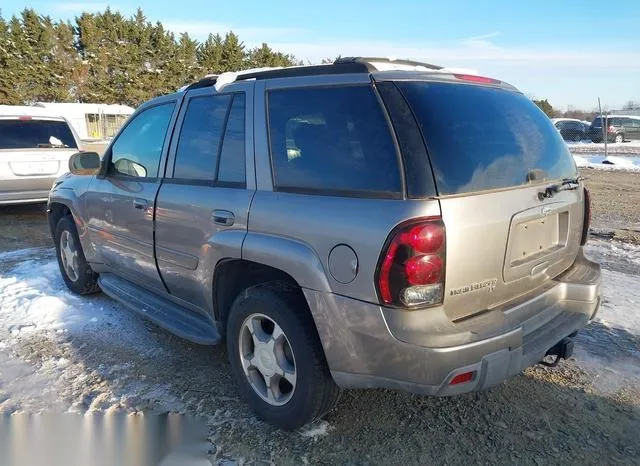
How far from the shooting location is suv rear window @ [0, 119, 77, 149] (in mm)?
8469

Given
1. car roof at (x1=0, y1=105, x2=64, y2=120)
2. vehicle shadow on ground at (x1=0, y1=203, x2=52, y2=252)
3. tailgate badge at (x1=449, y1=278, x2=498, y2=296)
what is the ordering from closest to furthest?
tailgate badge at (x1=449, y1=278, x2=498, y2=296), vehicle shadow on ground at (x1=0, y1=203, x2=52, y2=252), car roof at (x1=0, y1=105, x2=64, y2=120)

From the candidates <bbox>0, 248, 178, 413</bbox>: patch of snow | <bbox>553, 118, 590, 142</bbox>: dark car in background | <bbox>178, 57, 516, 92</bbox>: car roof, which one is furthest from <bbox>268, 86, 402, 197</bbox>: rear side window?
<bbox>553, 118, 590, 142</bbox>: dark car in background

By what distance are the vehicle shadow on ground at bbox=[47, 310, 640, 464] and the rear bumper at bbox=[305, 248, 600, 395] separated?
0.48 meters

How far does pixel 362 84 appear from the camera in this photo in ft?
8.43

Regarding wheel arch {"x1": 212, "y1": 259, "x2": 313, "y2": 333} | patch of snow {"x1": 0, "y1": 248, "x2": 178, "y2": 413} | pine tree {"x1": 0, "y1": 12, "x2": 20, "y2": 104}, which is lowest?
patch of snow {"x1": 0, "y1": 248, "x2": 178, "y2": 413}

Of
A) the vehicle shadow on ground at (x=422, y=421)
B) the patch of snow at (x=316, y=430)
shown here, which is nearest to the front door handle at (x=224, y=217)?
the vehicle shadow on ground at (x=422, y=421)

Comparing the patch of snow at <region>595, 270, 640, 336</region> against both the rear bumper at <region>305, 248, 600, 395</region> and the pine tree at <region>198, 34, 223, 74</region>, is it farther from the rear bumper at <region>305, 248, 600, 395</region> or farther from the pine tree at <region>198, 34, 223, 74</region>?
the pine tree at <region>198, 34, 223, 74</region>

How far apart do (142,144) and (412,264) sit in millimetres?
2701

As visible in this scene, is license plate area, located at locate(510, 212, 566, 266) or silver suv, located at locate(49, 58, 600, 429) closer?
silver suv, located at locate(49, 58, 600, 429)

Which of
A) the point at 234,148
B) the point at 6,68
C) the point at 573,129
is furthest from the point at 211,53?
the point at 234,148

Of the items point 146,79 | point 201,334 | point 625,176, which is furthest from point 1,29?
point 201,334

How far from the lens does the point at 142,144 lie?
4.09 metres

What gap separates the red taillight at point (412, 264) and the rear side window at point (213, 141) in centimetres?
114

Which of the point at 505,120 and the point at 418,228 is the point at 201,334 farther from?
the point at 505,120
